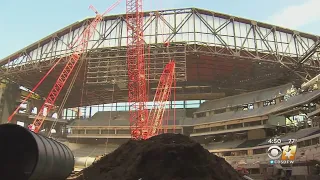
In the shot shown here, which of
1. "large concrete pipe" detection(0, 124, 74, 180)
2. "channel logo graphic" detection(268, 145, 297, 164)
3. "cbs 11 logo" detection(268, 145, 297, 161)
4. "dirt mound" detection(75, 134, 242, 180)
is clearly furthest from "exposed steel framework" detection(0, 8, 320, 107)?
"dirt mound" detection(75, 134, 242, 180)

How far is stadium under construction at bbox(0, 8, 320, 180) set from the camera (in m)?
56.6

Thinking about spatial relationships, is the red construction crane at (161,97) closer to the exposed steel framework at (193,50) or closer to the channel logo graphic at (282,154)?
the exposed steel framework at (193,50)

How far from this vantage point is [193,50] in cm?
5547

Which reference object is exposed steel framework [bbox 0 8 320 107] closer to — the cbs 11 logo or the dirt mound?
the cbs 11 logo

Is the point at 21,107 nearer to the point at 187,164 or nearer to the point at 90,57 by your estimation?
the point at 90,57

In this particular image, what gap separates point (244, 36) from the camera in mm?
58719

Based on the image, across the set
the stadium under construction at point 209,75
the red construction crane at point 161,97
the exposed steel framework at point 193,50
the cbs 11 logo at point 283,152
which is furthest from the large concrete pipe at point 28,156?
the red construction crane at point 161,97

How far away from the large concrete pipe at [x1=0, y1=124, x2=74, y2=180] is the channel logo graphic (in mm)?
34899

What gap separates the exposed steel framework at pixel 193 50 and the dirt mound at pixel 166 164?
44.2m

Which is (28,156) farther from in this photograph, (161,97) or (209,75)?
(209,75)

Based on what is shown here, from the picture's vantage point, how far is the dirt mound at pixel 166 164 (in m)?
10.2

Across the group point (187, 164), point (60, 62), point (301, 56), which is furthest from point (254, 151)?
point (187, 164)

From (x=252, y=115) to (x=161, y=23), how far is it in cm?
2510

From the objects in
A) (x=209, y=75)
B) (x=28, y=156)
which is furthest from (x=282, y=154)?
(x=28, y=156)
